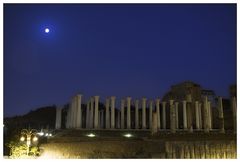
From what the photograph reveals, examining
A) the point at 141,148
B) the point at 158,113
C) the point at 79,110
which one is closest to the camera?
the point at 141,148

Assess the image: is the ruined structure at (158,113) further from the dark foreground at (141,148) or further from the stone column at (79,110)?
the dark foreground at (141,148)

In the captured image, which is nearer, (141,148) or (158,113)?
(141,148)

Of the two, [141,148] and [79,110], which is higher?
[79,110]

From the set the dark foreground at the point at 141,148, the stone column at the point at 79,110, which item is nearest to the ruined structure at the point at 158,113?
the stone column at the point at 79,110

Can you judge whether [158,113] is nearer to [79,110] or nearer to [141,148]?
[79,110]

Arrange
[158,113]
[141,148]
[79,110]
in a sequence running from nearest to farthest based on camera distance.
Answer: [141,148], [79,110], [158,113]

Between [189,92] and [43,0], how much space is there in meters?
21.8

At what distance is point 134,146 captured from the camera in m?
12.9

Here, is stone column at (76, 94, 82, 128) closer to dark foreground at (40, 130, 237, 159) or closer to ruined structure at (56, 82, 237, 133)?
ruined structure at (56, 82, 237, 133)

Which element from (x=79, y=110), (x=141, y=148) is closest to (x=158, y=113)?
(x=79, y=110)

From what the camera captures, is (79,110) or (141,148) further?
(79,110)

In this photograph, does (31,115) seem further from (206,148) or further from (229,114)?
(206,148)

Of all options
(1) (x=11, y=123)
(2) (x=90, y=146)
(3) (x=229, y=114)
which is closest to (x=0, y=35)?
(2) (x=90, y=146)

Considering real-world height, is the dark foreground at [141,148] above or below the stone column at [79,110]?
below
